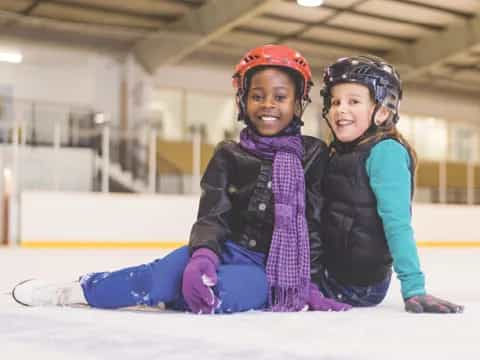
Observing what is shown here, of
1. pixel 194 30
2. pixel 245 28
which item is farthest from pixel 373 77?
pixel 245 28

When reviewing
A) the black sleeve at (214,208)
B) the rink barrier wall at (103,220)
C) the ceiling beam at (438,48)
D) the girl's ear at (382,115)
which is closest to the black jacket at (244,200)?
the black sleeve at (214,208)

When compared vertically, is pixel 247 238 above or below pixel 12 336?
above

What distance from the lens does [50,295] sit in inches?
86.1

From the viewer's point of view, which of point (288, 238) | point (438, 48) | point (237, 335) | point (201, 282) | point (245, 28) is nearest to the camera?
point (237, 335)

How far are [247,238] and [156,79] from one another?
1219 centimetres

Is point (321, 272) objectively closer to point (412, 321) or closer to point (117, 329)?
point (412, 321)

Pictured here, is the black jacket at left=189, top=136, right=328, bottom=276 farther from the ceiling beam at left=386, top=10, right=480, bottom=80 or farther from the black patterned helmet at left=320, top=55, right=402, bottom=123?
the ceiling beam at left=386, top=10, right=480, bottom=80

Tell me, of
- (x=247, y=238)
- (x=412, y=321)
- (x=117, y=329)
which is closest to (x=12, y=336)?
(x=117, y=329)

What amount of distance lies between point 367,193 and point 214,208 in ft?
1.50

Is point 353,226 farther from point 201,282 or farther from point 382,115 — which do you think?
point 201,282

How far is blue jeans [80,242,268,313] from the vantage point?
2045 mm

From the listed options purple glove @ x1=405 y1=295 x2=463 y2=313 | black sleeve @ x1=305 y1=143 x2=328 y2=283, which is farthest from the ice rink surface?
black sleeve @ x1=305 y1=143 x2=328 y2=283

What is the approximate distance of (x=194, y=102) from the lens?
48.9 feet

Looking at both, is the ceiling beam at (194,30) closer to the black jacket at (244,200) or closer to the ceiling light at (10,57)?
the ceiling light at (10,57)
